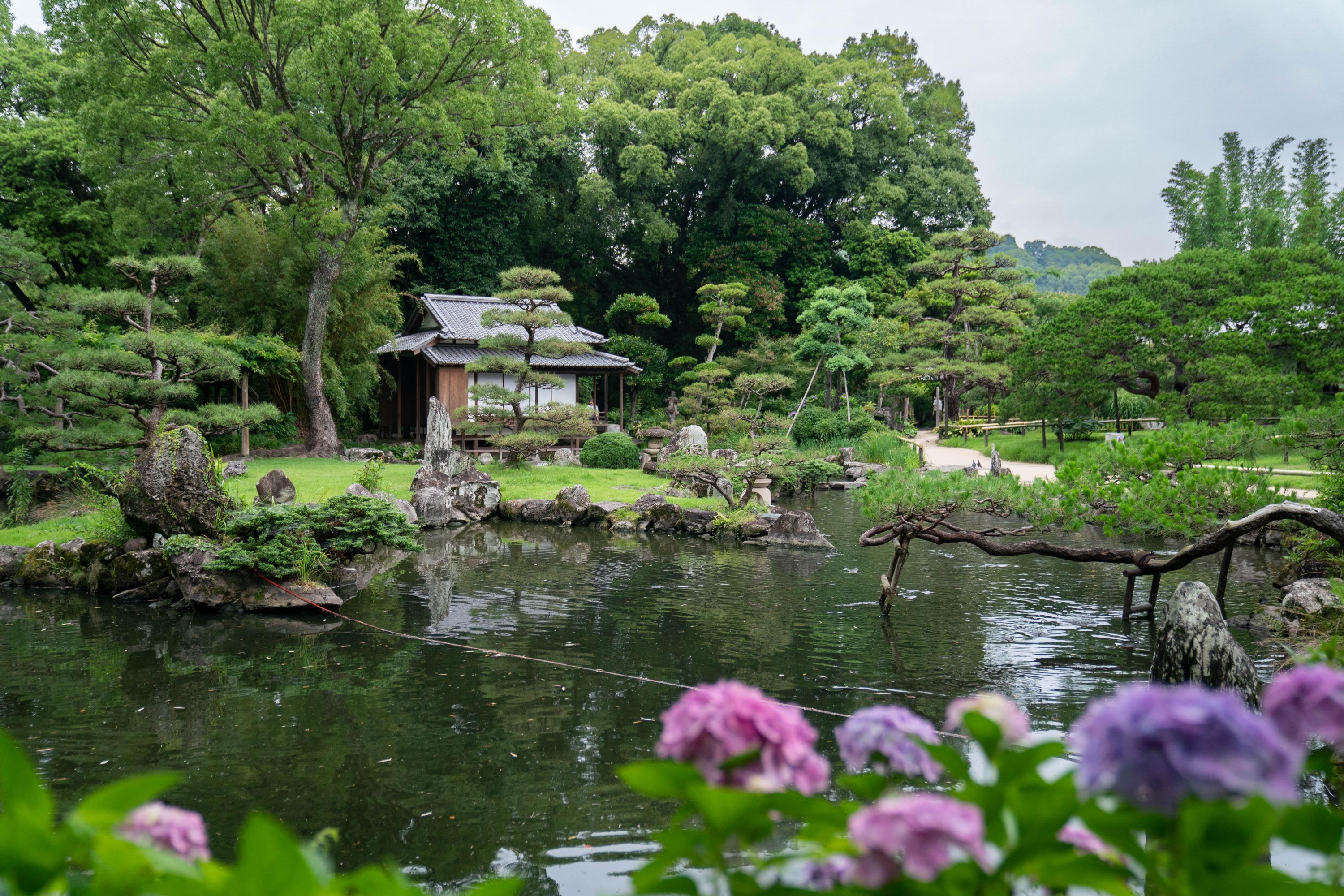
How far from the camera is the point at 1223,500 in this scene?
19.1 ft

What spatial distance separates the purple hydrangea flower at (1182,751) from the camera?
25.5 inches

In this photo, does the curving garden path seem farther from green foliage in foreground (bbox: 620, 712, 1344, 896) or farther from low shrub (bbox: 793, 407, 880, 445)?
green foliage in foreground (bbox: 620, 712, 1344, 896)

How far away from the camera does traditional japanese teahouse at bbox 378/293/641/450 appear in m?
21.1

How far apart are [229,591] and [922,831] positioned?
8.40 metres

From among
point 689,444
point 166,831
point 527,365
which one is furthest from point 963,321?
point 166,831

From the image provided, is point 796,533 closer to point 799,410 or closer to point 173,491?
point 173,491

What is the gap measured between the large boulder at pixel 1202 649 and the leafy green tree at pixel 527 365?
1357 cm

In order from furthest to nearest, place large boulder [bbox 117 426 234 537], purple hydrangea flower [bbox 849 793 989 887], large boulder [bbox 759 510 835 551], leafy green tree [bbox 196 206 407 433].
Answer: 1. leafy green tree [bbox 196 206 407 433]
2. large boulder [bbox 759 510 835 551]
3. large boulder [bbox 117 426 234 537]
4. purple hydrangea flower [bbox 849 793 989 887]

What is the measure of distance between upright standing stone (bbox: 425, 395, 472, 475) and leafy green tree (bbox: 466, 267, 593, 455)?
4.24ft

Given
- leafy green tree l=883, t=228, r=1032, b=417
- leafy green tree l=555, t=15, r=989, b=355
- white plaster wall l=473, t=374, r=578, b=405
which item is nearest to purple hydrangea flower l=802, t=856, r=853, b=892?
white plaster wall l=473, t=374, r=578, b=405

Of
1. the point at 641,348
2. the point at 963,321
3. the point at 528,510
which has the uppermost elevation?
the point at 963,321

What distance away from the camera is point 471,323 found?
22172 mm

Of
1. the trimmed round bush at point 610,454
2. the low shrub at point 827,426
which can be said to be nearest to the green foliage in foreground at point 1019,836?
the trimmed round bush at point 610,454

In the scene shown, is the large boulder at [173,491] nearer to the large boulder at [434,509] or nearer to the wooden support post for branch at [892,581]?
the large boulder at [434,509]
